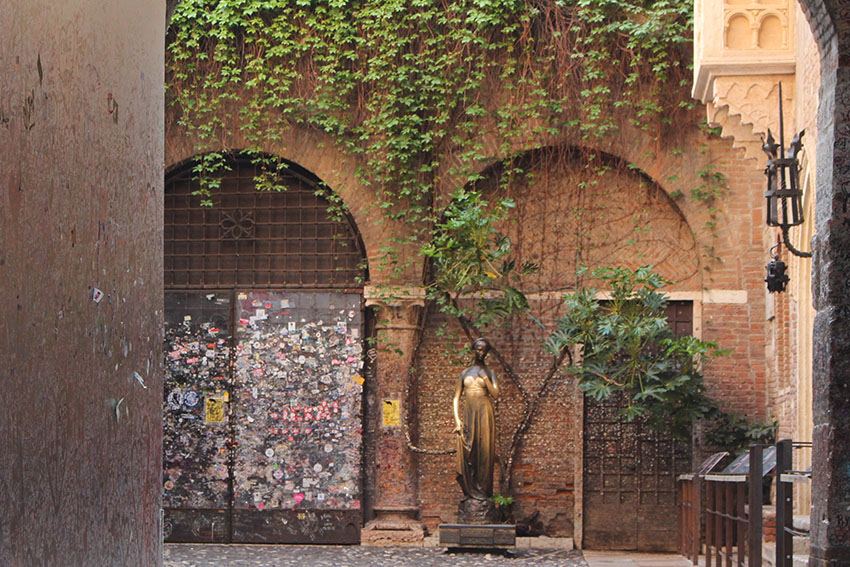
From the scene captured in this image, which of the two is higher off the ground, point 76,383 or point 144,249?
point 144,249

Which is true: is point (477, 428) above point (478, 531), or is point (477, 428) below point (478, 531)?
above

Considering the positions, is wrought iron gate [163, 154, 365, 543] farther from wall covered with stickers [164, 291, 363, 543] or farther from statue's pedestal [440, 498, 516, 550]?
statue's pedestal [440, 498, 516, 550]

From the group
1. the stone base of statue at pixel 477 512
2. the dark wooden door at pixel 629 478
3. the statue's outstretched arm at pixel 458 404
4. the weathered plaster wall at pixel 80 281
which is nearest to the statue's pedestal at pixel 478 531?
the stone base of statue at pixel 477 512

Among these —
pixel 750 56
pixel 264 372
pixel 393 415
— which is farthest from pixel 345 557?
pixel 750 56

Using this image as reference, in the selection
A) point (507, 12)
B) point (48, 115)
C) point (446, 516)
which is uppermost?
point (507, 12)

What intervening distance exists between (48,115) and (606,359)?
31.0ft

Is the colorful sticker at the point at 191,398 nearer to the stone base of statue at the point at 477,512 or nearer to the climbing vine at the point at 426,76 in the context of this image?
the climbing vine at the point at 426,76

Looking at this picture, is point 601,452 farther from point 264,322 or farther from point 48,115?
point 48,115

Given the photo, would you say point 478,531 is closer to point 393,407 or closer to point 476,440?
point 476,440

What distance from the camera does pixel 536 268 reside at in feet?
43.3

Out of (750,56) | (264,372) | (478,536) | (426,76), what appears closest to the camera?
(750,56)

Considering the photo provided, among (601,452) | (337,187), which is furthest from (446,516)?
(337,187)

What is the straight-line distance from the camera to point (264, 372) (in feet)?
45.8

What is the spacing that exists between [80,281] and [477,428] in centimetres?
926
